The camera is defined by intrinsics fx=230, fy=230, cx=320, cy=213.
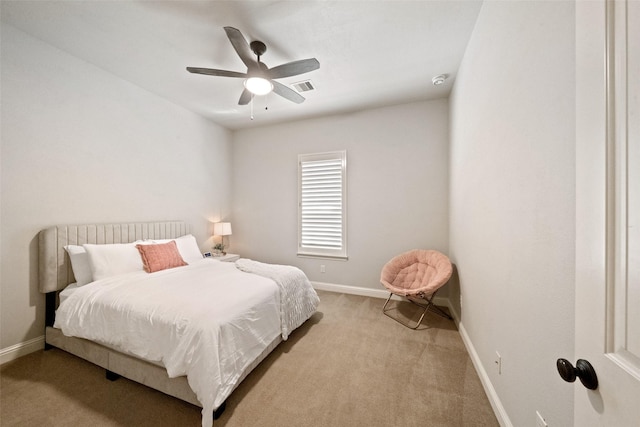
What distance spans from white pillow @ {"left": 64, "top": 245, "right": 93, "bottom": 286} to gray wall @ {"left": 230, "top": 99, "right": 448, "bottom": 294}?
91.1 inches

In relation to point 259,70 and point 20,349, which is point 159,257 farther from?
point 259,70

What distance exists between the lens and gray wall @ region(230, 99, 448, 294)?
3285 mm

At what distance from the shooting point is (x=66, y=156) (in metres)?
2.37

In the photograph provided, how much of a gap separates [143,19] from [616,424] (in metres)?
3.30

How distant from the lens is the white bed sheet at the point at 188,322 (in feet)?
4.70

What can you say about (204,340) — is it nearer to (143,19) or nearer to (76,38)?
(143,19)

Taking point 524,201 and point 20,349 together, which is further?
point 20,349

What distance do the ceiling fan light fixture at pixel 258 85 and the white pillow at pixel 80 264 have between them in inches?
90.5

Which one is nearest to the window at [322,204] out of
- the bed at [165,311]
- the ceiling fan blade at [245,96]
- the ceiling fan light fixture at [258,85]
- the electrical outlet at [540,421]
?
the bed at [165,311]

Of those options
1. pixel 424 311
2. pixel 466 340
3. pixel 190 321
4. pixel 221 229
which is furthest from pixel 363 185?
pixel 190 321

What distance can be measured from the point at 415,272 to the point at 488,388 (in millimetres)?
1498

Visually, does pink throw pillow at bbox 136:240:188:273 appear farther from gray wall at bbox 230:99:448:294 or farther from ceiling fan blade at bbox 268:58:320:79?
ceiling fan blade at bbox 268:58:320:79

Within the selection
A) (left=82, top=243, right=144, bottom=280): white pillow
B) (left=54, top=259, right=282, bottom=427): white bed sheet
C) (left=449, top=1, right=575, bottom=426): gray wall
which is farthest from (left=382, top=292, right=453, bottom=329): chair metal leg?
(left=82, top=243, right=144, bottom=280): white pillow

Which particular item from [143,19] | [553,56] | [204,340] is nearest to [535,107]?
[553,56]
